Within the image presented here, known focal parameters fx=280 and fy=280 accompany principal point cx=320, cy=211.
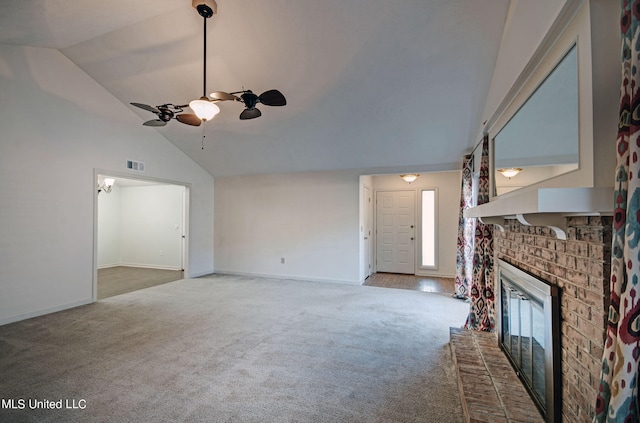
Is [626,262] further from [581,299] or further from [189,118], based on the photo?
[189,118]

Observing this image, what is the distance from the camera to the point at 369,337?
314 centimetres

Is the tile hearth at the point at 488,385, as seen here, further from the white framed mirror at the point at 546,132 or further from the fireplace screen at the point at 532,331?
the white framed mirror at the point at 546,132

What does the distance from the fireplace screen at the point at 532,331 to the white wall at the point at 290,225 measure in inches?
131

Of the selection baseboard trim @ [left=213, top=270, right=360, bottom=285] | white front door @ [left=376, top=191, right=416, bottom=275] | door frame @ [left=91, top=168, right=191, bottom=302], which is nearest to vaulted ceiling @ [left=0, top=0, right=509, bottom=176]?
door frame @ [left=91, top=168, right=191, bottom=302]

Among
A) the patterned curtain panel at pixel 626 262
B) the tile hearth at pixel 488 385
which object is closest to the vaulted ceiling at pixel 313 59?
the patterned curtain panel at pixel 626 262

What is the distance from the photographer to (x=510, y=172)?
2.40m

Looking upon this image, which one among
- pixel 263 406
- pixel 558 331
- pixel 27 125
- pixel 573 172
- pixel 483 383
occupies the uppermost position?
pixel 27 125

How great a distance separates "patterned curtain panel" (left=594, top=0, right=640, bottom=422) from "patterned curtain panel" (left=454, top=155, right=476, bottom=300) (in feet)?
12.6

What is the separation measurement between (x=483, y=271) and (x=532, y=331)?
134cm

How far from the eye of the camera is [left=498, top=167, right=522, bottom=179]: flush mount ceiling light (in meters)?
2.25


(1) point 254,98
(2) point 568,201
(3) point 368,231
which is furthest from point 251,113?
(3) point 368,231

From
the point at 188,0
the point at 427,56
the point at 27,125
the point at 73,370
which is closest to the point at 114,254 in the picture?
the point at 27,125

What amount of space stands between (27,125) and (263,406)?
462cm

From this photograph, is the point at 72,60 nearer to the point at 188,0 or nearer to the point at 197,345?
the point at 188,0
